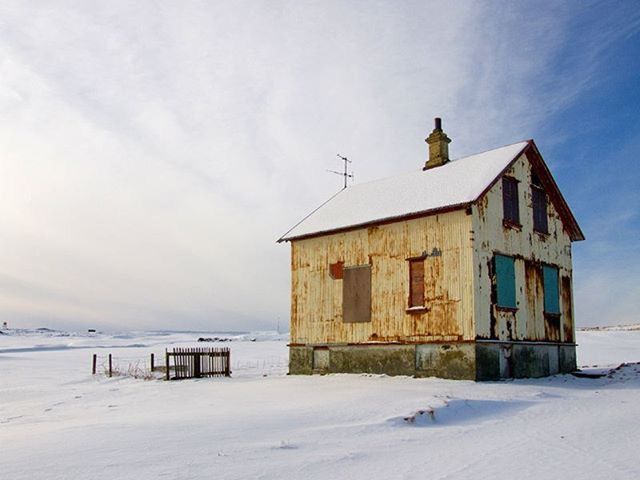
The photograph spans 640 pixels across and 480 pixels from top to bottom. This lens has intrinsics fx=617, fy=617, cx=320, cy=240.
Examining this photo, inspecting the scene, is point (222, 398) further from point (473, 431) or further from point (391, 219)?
point (391, 219)

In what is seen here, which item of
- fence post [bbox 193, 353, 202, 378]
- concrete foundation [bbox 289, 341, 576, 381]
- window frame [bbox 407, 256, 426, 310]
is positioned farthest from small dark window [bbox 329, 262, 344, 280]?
fence post [bbox 193, 353, 202, 378]

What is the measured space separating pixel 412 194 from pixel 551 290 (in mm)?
5945

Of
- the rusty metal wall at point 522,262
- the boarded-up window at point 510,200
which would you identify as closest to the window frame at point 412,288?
the rusty metal wall at point 522,262

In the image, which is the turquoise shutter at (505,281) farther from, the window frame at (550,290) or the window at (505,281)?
the window frame at (550,290)

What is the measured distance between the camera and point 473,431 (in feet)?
32.8

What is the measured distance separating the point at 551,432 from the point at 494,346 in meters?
8.05

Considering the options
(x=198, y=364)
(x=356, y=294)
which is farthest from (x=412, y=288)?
(x=198, y=364)

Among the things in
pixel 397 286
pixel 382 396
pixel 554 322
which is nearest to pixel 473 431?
pixel 382 396

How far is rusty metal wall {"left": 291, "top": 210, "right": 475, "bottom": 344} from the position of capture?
17.8 m

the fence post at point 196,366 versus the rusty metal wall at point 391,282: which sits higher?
the rusty metal wall at point 391,282

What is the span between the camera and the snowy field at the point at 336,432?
7.29 m

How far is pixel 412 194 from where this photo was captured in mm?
20781

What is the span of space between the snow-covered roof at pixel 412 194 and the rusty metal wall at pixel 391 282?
0.41 metres

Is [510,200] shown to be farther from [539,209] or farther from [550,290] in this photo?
[550,290]
